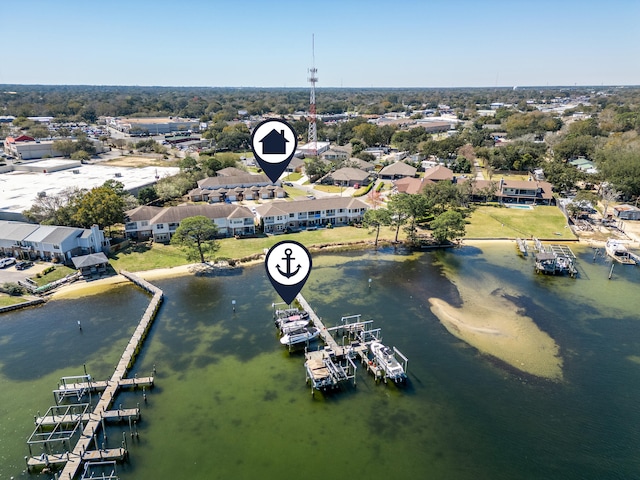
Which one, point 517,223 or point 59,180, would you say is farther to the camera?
point 59,180

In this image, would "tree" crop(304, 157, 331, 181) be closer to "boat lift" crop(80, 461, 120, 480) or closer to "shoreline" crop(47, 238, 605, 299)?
"shoreline" crop(47, 238, 605, 299)

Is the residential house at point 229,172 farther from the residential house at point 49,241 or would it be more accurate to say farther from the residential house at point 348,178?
the residential house at point 49,241

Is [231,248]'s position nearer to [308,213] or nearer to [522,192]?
[308,213]

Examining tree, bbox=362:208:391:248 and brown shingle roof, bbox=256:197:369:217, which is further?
brown shingle roof, bbox=256:197:369:217

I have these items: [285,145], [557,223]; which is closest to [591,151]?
[557,223]

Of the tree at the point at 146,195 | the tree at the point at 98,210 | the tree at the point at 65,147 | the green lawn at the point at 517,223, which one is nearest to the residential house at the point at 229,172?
the tree at the point at 146,195

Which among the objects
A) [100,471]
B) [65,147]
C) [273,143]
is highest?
[273,143]

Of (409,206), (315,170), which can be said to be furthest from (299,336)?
(315,170)

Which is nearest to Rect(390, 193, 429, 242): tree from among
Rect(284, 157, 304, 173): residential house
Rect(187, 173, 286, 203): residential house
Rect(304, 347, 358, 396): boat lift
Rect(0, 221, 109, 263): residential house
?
Rect(304, 347, 358, 396): boat lift
